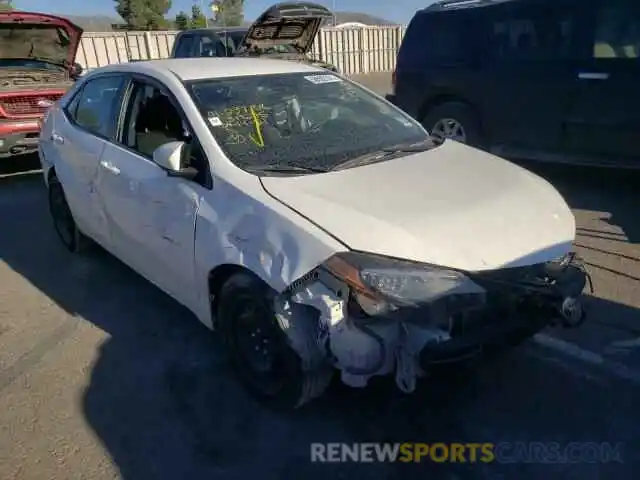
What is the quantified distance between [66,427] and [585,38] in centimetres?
553

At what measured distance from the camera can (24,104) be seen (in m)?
7.35

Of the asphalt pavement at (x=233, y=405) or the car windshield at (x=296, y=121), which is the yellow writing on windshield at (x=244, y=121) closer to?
the car windshield at (x=296, y=121)

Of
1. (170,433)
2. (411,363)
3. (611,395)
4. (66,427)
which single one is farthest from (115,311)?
(611,395)

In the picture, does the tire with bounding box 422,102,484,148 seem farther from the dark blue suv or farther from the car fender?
the car fender

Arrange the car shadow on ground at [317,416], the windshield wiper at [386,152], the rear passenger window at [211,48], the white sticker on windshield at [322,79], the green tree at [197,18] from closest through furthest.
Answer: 1. the car shadow on ground at [317,416]
2. the windshield wiper at [386,152]
3. the white sticker on windshield at [322,79]
4. the rear passenger window at [211,48]
5. the green tree at [197,18]

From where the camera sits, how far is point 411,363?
2.28 meters

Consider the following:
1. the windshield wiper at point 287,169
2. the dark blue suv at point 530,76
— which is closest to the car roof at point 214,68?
the windshield wiper at point 287,169

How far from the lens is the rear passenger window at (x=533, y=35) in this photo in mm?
5648

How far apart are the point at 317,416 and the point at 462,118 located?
15.7ft

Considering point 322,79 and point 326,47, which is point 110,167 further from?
point 326,47

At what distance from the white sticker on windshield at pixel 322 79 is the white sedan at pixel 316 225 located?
3 centimetres

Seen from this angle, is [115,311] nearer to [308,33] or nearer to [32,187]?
[32,187]

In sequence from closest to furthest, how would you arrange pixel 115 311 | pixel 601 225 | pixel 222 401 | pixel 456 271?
pixel 456 271 < pixel 222 401 < pixel 115 311 < pixel 601 225

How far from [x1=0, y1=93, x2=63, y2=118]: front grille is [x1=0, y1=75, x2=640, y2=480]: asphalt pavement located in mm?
4213
